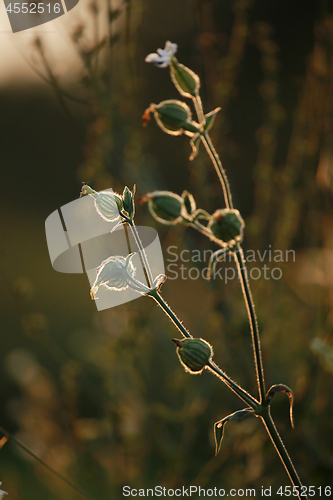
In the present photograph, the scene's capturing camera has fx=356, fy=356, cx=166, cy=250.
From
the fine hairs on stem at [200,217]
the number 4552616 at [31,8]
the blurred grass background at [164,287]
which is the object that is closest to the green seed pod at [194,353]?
the fine hairs on stem at [200,217]

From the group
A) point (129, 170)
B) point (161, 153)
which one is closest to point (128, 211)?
point (129, 170)

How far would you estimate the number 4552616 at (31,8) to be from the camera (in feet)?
1.70

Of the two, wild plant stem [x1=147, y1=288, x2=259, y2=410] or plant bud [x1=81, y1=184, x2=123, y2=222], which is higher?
plant bud [x1=81, y1=184, x2=123, y2=222]

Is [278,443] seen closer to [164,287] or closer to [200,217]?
[200,217]

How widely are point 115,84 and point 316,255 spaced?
0.46m

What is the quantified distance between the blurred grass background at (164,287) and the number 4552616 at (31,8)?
5cm

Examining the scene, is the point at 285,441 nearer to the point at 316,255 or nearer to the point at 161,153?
the point at 316,255

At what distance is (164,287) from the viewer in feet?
2.19

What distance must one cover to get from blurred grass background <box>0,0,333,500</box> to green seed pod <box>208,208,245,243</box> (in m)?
0.34

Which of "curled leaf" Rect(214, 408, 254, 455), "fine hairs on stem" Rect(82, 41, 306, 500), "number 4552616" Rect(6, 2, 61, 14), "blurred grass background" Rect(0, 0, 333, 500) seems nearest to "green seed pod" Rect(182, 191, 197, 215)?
"fine hairs on stem" Rect(82, 41, 306, 500)

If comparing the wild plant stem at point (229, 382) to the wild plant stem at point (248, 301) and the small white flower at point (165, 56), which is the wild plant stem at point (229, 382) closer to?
the wild plant stem at point (248, 301)

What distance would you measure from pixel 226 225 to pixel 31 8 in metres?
0.52

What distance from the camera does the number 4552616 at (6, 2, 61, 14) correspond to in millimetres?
517

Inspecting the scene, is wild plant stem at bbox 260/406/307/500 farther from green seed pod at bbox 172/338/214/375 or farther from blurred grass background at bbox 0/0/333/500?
blurred grass background at bbox 0/0/333/500
